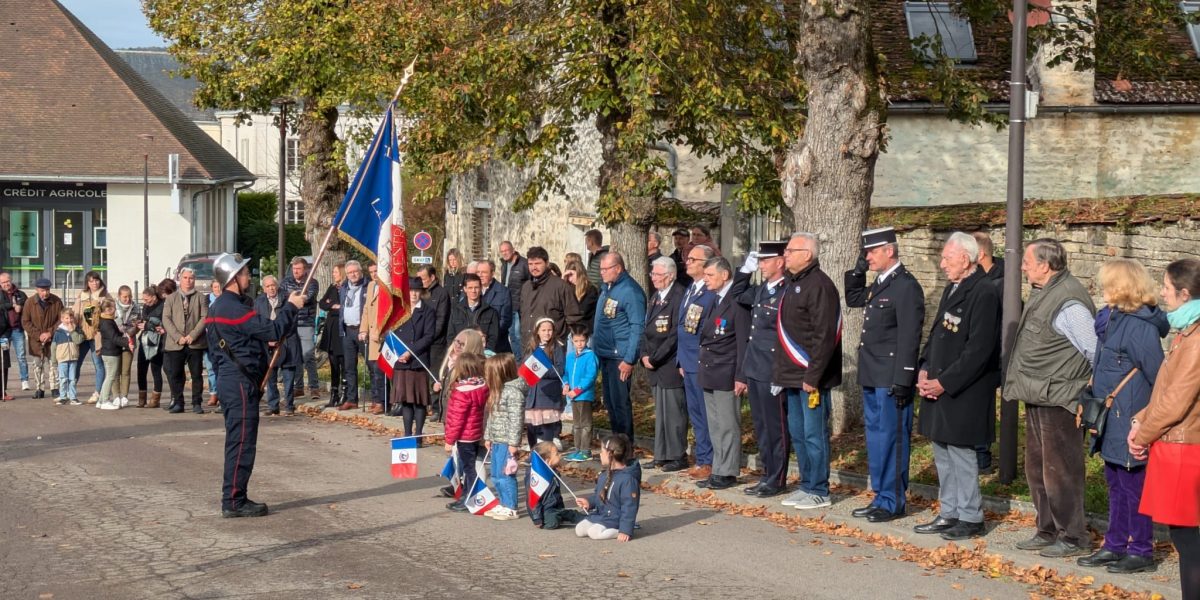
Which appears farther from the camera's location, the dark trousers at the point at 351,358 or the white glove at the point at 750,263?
the dark trousers at the point at 351,358

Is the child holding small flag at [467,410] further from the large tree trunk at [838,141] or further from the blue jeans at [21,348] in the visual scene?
the blue jeans at [21,348]

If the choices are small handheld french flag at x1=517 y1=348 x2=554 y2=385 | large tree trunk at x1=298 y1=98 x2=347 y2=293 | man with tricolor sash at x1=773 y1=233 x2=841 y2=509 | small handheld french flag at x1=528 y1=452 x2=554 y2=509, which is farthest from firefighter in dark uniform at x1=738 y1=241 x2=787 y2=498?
large tree trunk at x1=298 y1=98 x2=347 y2=293

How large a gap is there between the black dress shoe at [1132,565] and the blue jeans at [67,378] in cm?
1488

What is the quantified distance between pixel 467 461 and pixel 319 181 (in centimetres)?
1590

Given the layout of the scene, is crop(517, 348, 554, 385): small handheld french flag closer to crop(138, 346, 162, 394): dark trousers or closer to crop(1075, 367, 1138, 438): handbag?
crop(1075, 367, 1138, 438): handbag

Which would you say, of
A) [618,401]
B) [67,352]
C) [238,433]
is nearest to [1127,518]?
[618,401]

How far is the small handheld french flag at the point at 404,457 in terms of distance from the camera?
10.8 meters

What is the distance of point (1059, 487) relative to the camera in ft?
30.0

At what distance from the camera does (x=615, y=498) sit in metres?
9.78

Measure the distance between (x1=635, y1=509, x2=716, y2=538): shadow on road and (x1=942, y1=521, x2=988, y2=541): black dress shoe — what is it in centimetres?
197

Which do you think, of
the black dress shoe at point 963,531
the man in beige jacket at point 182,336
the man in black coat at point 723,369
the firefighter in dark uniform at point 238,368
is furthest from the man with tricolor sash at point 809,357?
the man in beige jacket at point 182,336

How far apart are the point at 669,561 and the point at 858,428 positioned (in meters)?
5.28

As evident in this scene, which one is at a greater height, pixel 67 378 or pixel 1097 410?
pixel 1097 410

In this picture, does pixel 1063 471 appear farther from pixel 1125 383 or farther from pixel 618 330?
pixel 618 330
